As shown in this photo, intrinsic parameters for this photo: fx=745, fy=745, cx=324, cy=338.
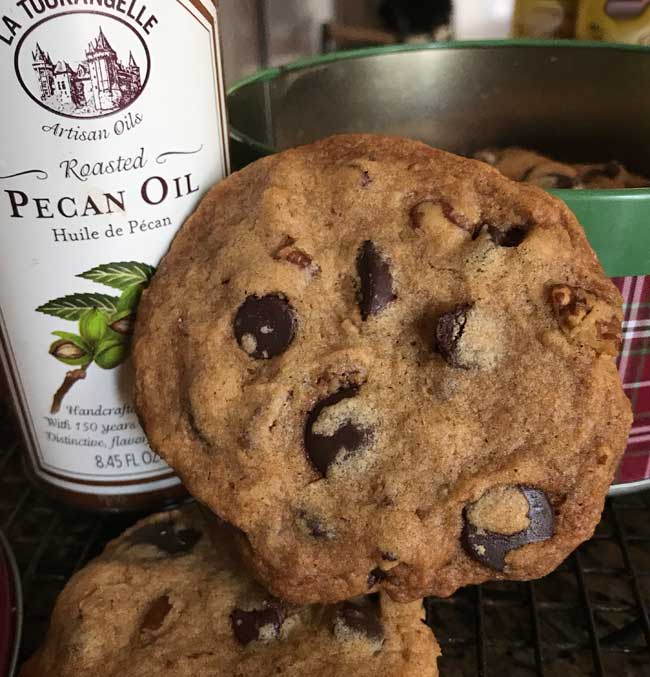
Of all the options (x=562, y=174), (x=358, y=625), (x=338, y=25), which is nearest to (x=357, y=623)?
(x=358, y=625)

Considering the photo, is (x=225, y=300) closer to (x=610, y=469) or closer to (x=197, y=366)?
(x=197, y=366)

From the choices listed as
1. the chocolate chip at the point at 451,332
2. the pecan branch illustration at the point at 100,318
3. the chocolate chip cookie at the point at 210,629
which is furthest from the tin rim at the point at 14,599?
the chocolate chip at the point at 451,332

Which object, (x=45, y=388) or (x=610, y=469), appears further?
(x=45, y=388)

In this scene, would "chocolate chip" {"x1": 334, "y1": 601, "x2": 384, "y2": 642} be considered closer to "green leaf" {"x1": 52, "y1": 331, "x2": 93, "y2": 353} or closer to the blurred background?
"green leaf" {"x1": 52, "y1": 331, "x2": 93, "y2": 353}

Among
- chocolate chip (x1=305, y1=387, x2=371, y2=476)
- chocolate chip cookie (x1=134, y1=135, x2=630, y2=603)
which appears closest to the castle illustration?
chocolate chip cookie (x1=134, y1=135, x2=630, y2=603)

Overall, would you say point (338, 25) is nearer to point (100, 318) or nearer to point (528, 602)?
point (100, 318)

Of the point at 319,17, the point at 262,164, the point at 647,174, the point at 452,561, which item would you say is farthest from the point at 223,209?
the point at 319,17
